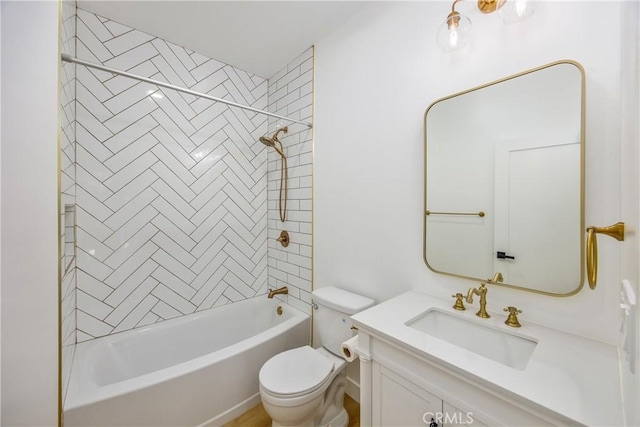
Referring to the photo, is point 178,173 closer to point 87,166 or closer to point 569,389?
point 87,166

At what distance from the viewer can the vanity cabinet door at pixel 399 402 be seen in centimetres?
87

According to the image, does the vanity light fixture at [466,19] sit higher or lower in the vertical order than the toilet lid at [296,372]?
higher

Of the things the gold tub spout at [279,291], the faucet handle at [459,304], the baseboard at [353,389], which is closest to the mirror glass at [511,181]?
the faucet handle at [459,304]

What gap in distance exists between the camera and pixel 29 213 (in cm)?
95

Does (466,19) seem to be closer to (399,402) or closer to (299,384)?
(399,402)

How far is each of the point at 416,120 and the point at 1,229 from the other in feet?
6.07

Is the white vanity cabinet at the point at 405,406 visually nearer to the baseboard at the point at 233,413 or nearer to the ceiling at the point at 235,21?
the baseboard at the point at 233,413

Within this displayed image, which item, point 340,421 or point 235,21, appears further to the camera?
point 235,21

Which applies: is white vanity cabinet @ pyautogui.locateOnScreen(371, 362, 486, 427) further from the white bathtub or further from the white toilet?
the white bathtub

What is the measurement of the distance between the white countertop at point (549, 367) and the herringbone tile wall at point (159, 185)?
1666mm

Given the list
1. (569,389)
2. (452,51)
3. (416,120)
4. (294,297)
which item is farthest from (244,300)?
(452,51)

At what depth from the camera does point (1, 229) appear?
90cm

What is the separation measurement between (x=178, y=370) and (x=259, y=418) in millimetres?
615

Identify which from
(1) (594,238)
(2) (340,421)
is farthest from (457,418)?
(2) (340,421)
